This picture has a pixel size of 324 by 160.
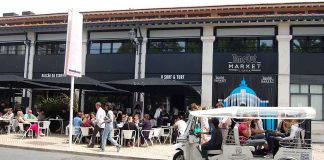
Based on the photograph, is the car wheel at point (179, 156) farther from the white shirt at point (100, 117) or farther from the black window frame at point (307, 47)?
the black window frame at point (307, 47)

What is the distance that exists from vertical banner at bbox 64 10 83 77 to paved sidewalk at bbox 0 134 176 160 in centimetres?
258

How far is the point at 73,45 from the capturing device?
14.1 metres

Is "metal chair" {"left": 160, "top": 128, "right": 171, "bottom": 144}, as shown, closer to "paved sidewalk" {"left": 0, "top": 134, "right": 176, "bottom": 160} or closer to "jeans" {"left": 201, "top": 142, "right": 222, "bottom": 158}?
"paved sidewalk" {"left": 0, "top": 134, "right": 176, "bottom": 160}

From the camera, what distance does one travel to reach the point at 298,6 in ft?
67.2

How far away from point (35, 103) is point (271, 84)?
13822 millimetres

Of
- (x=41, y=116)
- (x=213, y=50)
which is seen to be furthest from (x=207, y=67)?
(x=41, y=116)

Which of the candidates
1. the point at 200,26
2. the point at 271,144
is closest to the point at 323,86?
the point at 200,26

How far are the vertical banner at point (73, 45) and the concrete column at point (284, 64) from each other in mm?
10523

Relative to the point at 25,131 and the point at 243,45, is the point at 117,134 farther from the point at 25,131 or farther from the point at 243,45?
the point at 243,45

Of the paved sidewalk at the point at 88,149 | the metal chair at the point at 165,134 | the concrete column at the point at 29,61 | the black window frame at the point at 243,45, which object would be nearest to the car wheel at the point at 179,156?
the paved sidewalk at the point at 88,149

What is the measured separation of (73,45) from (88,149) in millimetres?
3650

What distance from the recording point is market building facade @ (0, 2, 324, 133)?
→ 20.1 m

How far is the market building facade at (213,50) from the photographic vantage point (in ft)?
65.8

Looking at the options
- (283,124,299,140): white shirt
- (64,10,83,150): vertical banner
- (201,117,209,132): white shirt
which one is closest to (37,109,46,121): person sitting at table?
(64,10,83,150): vertical banner
